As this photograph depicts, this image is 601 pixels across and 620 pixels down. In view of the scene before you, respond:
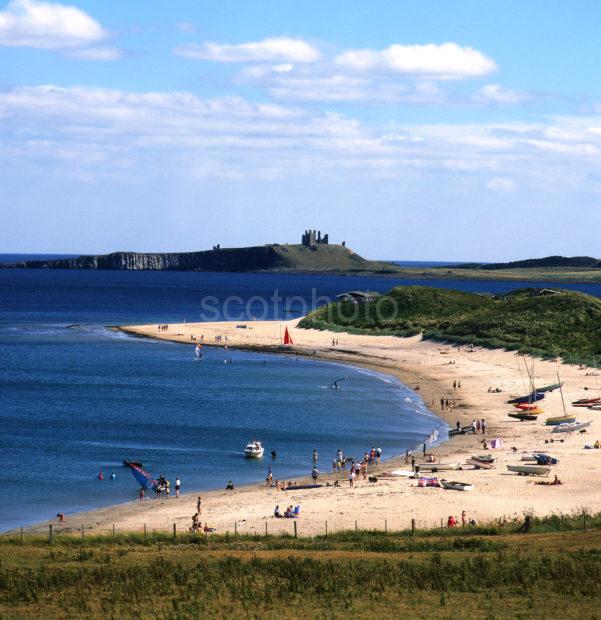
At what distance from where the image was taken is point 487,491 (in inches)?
1703

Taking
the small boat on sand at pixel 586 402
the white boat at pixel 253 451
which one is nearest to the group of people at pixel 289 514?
the white boat at pixel 253 451

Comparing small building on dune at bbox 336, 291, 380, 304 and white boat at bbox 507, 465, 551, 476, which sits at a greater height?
small building on dune at bbox 336, 291, 380, 304

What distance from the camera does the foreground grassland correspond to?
2616 cm

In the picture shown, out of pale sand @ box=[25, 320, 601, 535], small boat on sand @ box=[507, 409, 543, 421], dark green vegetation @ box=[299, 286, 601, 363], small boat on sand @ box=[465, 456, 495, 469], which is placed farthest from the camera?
dark green vegetation @ box=[299, 286, 601, 363]

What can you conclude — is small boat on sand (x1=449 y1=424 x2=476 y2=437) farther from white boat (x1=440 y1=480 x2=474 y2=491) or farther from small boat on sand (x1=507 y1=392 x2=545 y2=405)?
white boat (x1=440 y1=480 x2=474 y2=491)

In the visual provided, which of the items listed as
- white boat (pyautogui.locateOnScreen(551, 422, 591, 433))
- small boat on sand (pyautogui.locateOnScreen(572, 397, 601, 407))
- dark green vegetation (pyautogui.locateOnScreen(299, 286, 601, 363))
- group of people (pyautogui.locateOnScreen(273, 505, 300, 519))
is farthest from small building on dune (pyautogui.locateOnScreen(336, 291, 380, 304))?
group of people (pyautogui.locateOnScreen(273, 505, 300, 519))

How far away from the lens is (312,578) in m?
28.5

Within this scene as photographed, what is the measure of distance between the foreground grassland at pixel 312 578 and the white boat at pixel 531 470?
12.0 metres

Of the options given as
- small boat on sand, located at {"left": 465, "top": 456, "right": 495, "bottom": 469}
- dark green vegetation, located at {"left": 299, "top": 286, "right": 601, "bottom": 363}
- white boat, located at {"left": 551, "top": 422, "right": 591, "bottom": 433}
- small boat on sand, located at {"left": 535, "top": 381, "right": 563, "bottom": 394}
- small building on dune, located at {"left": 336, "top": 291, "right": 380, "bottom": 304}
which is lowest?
small boat on sand, located at {"left": 465, "top": 456, "right": 495, "bottom": 469}

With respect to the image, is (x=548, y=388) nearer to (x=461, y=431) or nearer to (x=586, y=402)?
(x=586, y=402)

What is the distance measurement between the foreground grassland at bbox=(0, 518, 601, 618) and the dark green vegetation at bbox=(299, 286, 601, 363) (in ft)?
191

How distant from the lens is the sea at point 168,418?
47719mm

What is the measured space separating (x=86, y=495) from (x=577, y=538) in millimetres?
21837

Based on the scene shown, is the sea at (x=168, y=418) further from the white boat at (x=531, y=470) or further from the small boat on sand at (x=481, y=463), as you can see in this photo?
the white boat at (x=531, y=470)
